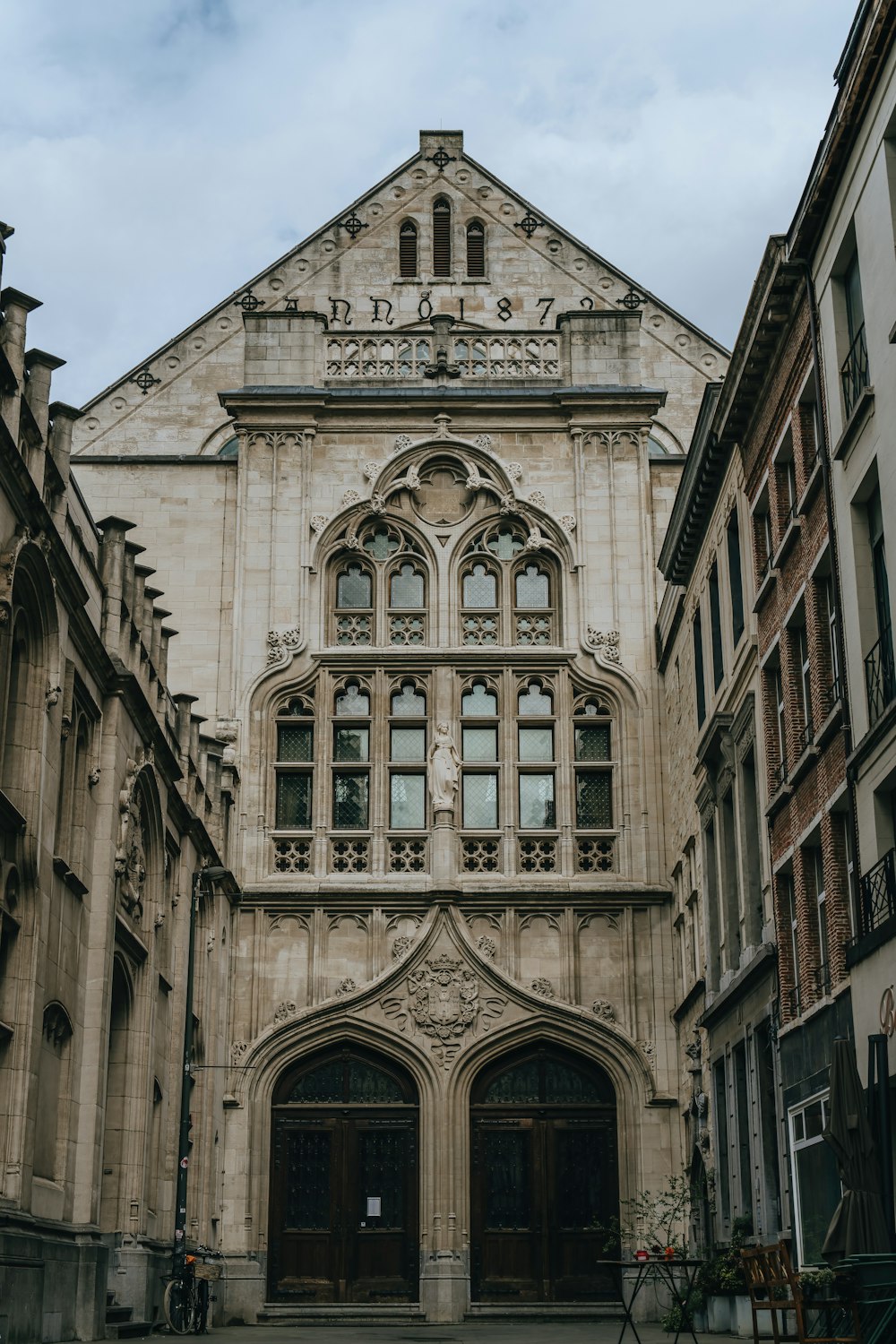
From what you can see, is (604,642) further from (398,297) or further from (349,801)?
(398,297)

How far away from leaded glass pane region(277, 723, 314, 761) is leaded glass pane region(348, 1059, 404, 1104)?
6172mm

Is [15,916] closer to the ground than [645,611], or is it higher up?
closer to the ground

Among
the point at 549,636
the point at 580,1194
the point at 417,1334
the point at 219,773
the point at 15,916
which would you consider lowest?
the point at 417,1334

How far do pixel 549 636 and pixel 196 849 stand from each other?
9.23 m

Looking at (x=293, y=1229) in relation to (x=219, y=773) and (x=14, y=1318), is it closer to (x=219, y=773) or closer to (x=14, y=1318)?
(x=219, y=773)

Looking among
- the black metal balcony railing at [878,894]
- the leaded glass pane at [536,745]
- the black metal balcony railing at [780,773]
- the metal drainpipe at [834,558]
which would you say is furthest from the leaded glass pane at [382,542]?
the black metal balcony railing at [878,894]

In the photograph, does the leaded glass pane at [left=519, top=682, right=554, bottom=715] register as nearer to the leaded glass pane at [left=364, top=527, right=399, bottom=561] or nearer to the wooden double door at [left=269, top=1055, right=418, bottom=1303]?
the leaded glass pane at [left=364, top=527, right=399, bottom=561]

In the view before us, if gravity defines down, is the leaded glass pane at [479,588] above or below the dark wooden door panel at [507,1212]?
above

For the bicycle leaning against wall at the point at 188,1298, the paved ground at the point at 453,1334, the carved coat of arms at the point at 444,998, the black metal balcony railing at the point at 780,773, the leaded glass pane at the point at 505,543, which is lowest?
the paved ground at the point at 453,1334

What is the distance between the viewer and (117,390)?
40.2 m

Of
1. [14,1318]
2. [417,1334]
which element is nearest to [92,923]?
[14,1318]

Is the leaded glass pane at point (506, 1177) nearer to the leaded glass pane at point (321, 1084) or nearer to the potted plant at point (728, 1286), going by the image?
the leaded glass pane at point (321, 1084)

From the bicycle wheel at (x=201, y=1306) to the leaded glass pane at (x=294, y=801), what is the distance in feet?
34.4

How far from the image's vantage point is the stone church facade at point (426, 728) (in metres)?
33.9
